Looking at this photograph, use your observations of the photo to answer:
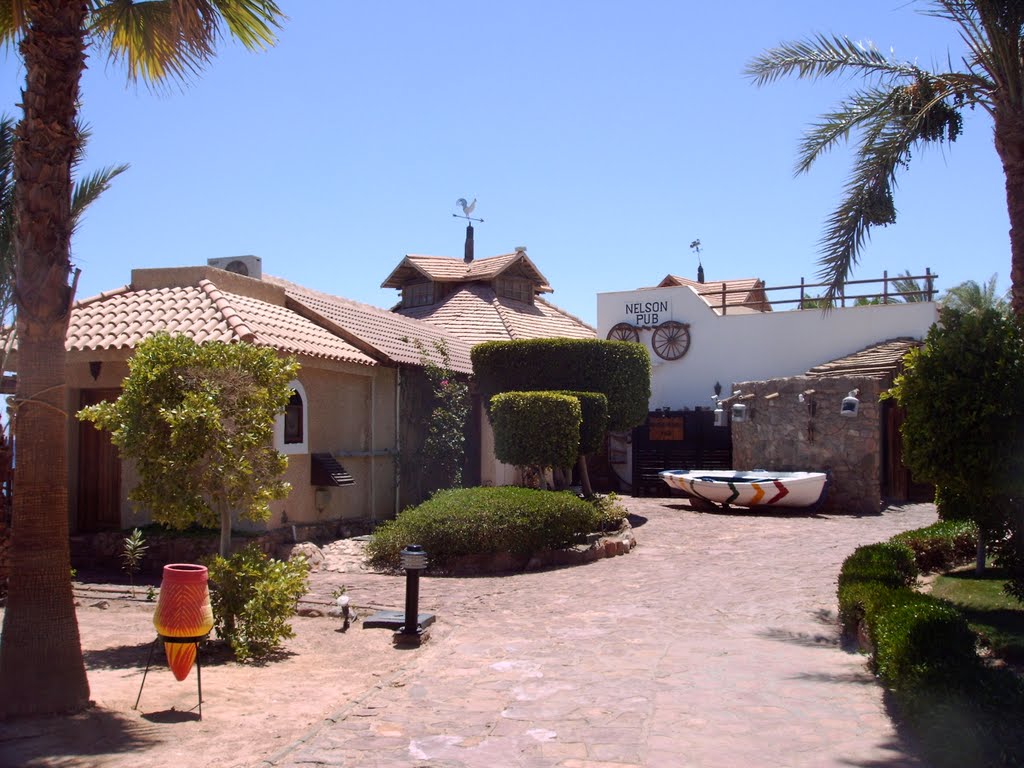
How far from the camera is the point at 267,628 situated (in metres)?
8.07

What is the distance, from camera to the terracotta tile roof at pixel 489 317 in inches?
925

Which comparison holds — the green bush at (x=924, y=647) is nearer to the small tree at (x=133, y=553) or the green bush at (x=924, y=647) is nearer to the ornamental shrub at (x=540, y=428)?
the ornamental shrub at (x=540, y=428)

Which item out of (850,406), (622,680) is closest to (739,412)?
(850,406)

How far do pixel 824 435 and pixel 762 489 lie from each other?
2.34 m

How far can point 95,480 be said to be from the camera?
1381 cm

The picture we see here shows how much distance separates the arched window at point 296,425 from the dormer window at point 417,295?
41.5 feet

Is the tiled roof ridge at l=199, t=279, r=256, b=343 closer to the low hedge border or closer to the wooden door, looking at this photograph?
the wooden door

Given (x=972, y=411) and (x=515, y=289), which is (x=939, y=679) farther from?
(x=515, y=289)

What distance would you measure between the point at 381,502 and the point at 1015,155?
1160 cm

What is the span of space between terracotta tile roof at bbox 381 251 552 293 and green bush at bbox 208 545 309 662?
60.8ft

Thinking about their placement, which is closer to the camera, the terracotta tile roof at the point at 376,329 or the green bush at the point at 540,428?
the green bush at the point at 540,428

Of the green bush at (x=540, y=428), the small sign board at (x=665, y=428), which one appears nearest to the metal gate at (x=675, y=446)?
the small sign board at (x=665, y=428)

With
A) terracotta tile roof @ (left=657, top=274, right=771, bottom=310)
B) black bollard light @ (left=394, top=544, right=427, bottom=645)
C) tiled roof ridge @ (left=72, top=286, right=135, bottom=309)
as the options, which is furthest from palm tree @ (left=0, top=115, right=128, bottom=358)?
terracotta tile roof @ (left=657, top=274, right=771, bottom=310)

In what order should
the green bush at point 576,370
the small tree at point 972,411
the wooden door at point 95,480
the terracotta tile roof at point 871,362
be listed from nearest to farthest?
the small tree at point 972,411, the wooden door at point 95,480, the green bush at point 576,370, the terracotta tile roof at point 871,362
